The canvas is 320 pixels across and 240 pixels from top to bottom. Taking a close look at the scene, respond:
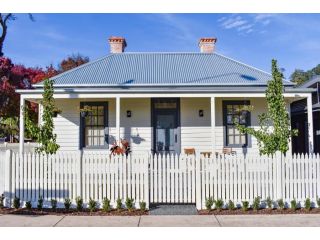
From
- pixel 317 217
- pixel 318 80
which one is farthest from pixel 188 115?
pixel 317 217

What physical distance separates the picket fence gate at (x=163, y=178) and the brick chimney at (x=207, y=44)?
11.0m

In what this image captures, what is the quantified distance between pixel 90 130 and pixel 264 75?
7981 mm

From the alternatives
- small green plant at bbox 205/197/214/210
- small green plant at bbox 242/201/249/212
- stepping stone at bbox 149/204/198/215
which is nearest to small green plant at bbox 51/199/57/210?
stepping stone at bbox 149/204/198/215

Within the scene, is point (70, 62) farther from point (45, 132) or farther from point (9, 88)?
point (45, 132)

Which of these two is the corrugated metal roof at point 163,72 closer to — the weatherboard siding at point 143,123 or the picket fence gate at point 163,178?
the weatherboard siding at point 143,123

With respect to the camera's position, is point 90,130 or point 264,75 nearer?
point 90,130

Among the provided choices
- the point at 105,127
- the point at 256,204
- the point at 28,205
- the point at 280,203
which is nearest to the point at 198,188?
the point at 256,204

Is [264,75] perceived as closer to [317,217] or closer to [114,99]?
[114,99]

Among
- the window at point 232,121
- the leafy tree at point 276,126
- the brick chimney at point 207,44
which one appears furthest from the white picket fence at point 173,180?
the brick chimney at point 207,44

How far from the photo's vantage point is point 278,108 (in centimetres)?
1046

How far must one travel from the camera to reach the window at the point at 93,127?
1488cm

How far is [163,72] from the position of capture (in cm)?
1661

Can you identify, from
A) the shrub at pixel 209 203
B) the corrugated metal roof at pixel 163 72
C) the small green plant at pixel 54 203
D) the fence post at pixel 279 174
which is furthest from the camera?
the corrugated metal roof at pixel 163 72

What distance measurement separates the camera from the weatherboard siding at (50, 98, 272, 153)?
1488 centimetres
